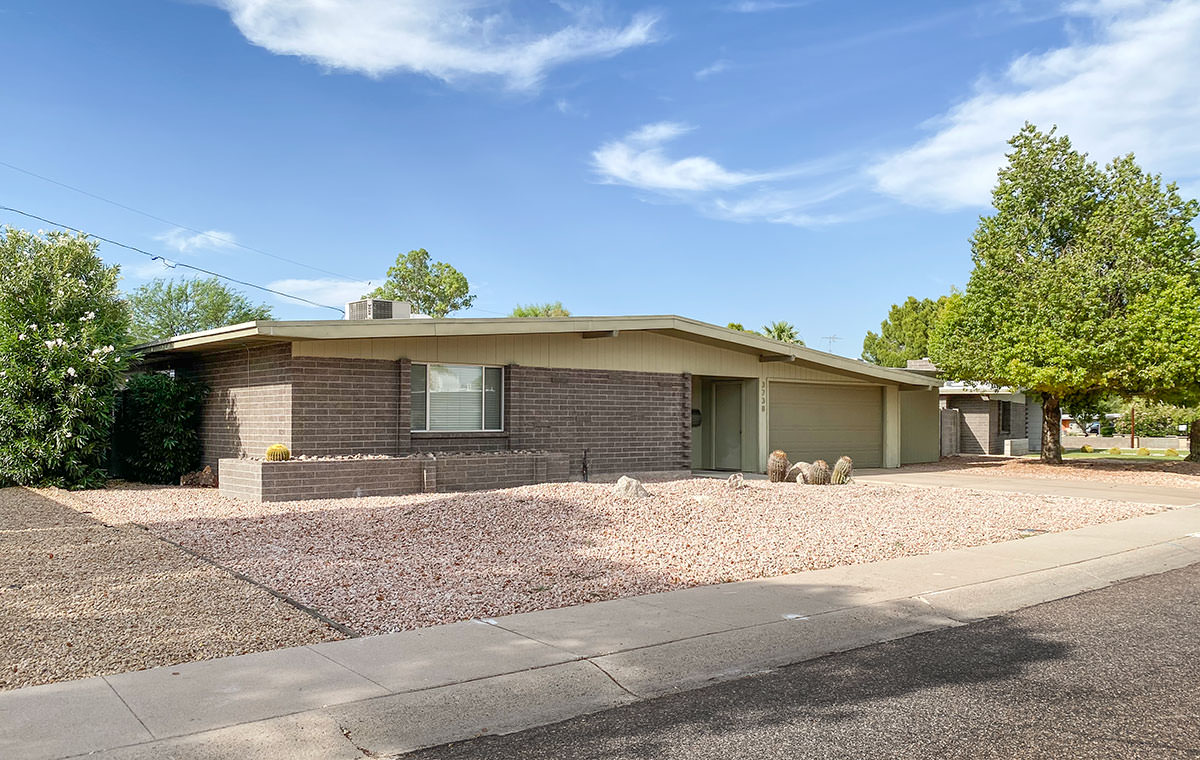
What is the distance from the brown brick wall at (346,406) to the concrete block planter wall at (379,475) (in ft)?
2.98

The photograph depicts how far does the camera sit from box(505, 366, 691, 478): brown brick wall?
16.9 metres

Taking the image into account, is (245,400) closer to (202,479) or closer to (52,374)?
(202,479)

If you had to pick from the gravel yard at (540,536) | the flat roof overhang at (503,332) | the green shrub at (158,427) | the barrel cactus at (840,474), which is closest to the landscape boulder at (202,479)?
the green shrub at (158,427)

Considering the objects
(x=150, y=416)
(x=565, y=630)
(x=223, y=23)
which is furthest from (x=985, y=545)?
(x=223, y=23)

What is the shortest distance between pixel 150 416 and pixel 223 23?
11.3 metres

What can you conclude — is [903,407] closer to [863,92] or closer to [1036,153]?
[1036,153]

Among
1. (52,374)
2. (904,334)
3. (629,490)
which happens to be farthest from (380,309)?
(904,334)

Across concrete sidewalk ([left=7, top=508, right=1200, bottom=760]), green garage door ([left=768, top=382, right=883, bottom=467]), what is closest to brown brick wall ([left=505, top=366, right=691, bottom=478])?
green garage door ([left=768, top=382, right=883, bottom=467])

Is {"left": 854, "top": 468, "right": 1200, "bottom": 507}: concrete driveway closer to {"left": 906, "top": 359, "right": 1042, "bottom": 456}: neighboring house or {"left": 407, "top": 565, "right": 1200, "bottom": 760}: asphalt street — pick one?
{"left": 906, "top": 359, "right": 1042, "bottom": 456}: neighboring house

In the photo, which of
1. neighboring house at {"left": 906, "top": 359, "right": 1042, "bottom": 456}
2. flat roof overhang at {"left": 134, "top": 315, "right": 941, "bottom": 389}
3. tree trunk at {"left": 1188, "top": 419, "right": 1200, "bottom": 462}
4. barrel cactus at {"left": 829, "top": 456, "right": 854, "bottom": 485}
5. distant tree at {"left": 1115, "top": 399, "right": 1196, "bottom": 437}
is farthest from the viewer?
distant tree at {"left": 1115, "top": 399, "right": 1196, "bottom": 437}

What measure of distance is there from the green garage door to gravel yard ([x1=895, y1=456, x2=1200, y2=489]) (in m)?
1.25

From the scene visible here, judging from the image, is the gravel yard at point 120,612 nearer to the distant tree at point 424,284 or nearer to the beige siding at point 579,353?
the beige siding at point 579,353

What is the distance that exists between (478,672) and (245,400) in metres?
11.4

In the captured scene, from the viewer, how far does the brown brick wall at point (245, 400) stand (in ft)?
47.0
